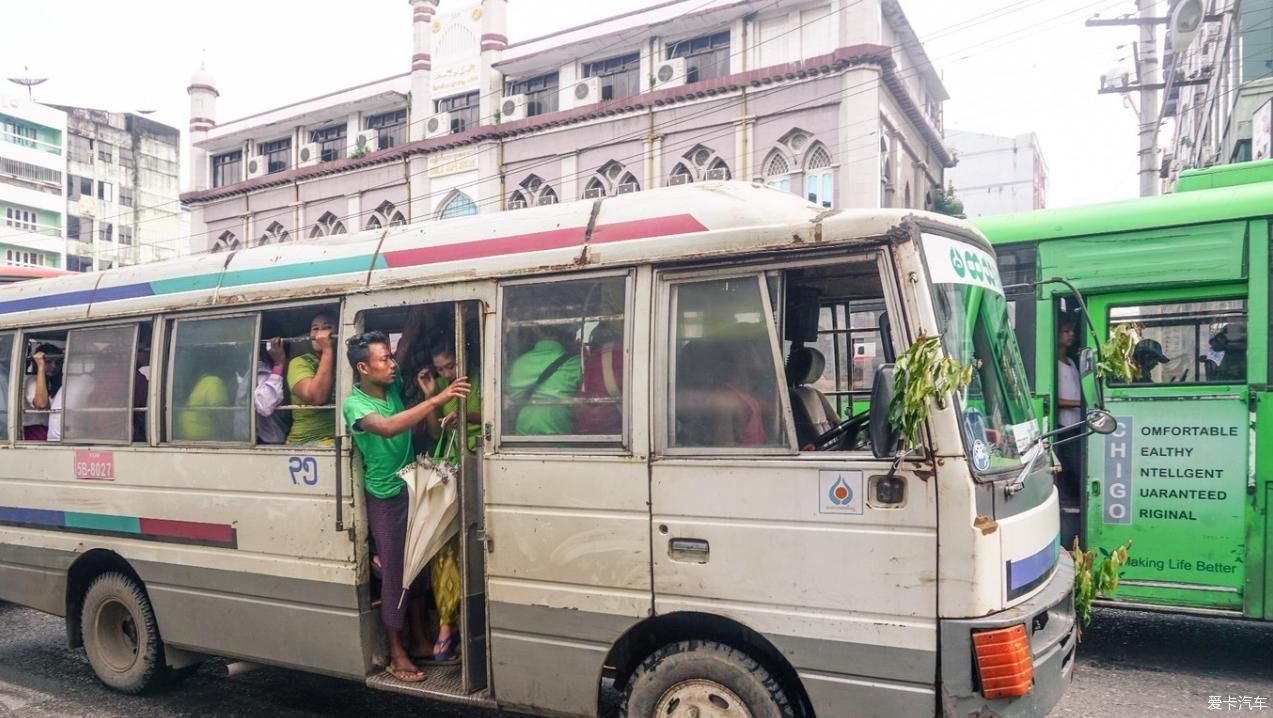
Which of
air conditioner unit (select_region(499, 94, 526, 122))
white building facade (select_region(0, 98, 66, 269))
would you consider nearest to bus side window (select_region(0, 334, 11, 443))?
air conditioner unit (select_region(499, 94, 526, 122))

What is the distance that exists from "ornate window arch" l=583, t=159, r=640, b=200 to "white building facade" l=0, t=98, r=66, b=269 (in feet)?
140

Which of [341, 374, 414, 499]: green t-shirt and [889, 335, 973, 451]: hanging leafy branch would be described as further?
[341, 374, 414, 499]: green t-shirt

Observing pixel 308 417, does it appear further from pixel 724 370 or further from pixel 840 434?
pixel 840 434

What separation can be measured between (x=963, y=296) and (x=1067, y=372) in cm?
309

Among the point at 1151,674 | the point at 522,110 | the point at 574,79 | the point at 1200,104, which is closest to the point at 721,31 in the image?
the point at 574,79

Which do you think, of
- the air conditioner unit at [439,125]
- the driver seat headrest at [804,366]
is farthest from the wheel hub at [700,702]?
the air conditioner unit at [439,125]

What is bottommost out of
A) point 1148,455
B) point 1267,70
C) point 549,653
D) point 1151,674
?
point 1151,674

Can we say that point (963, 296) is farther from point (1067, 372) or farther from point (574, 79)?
point (574, 79)

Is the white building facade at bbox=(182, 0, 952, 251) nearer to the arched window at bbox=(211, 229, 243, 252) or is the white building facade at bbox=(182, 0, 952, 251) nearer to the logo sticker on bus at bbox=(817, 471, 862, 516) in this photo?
the arched window at bbox=(211, 229, 243, 252)

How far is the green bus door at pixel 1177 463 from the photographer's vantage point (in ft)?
18.7

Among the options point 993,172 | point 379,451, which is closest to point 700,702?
point 379,451

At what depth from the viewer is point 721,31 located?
23.3 m

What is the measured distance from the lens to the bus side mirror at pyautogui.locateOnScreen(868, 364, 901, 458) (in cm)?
335

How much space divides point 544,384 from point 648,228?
2.86 feet
